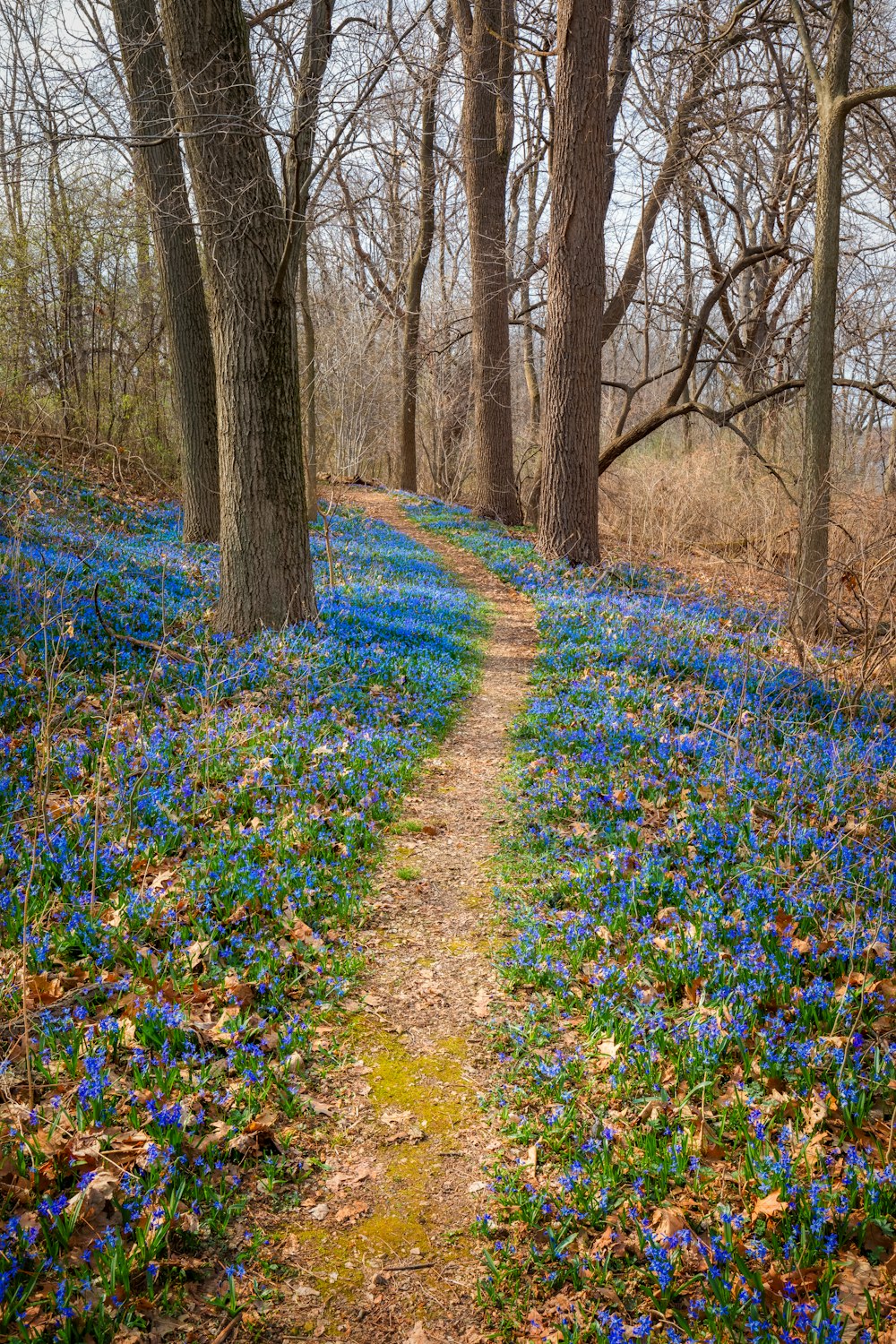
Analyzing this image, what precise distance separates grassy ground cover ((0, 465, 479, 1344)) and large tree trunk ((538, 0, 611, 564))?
207 inches

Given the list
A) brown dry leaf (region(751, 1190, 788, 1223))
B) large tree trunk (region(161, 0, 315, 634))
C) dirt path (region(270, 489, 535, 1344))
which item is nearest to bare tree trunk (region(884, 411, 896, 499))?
large tree trunk (region(161, 0, 315, 634))

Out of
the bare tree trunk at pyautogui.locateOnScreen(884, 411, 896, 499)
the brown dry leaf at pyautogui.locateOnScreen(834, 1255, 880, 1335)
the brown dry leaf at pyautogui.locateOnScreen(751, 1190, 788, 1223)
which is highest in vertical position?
the bare tree trunk at pyautogui.locateOnScreen(884, 411, 896, 499)

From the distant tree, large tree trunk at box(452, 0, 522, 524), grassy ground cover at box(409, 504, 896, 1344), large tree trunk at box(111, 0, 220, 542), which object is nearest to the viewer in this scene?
grassy ground cover at box(409, 504, 896, 1344)

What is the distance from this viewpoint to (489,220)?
17734 mm

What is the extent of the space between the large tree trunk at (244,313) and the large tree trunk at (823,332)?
5885mm

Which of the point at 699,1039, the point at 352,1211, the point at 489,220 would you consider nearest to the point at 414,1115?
the point at 352,1211

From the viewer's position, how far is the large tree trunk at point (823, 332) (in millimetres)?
9820

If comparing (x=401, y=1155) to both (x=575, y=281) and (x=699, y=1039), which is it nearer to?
(x=699, y=1039)

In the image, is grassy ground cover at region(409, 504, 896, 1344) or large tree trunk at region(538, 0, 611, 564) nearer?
grassy ground cover at region(409, 504, 896, 1344)

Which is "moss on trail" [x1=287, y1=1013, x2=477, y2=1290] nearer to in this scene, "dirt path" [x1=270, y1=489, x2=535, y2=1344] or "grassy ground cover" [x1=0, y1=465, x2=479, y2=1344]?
"dirt path" [x1=270, y1=489, x2=535, y2=1344]

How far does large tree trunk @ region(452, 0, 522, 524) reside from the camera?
56.2ft

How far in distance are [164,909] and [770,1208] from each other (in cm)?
285

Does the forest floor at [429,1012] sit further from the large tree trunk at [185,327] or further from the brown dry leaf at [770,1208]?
the large tree trunk at [185,327]

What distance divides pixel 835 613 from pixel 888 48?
7.42 m
